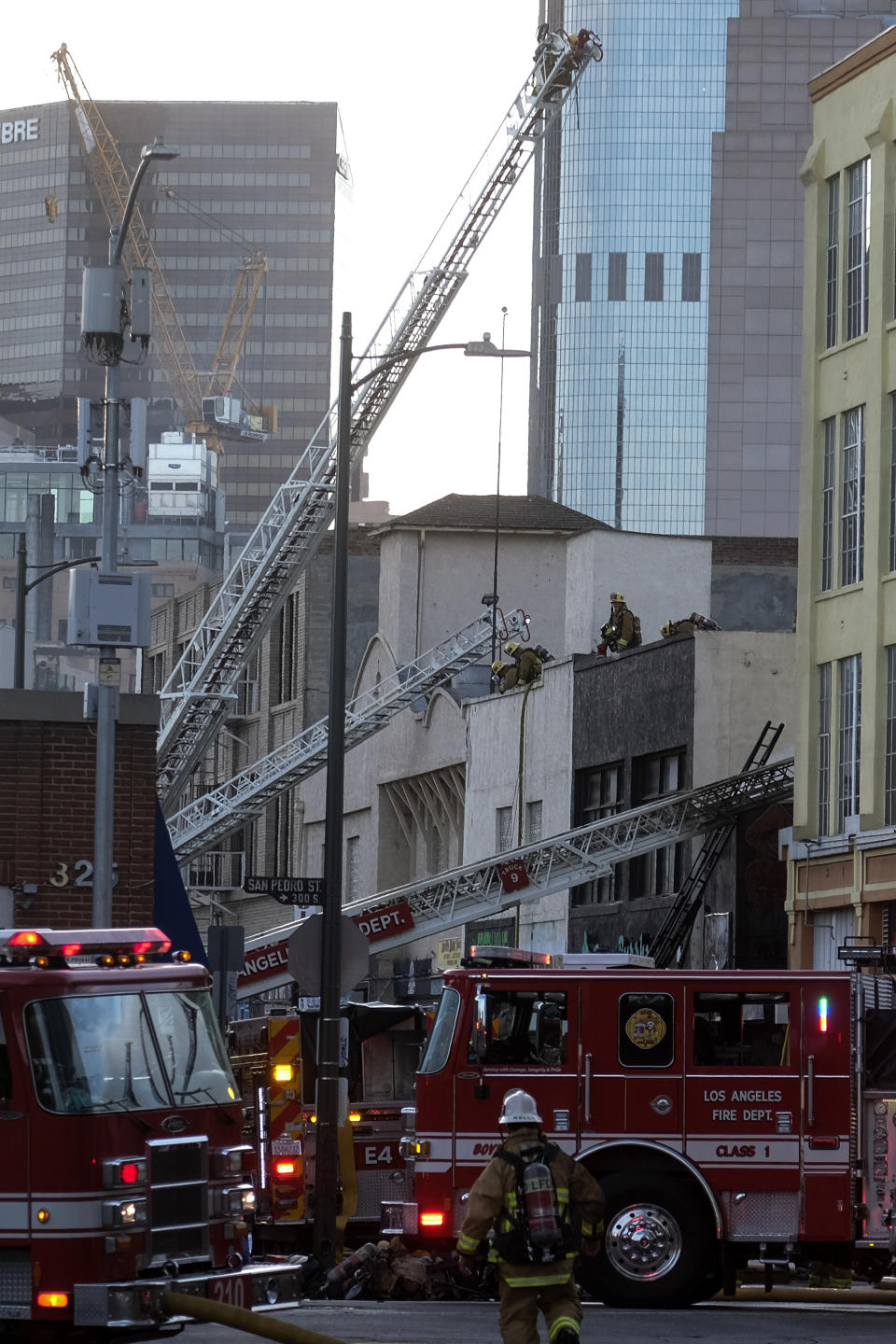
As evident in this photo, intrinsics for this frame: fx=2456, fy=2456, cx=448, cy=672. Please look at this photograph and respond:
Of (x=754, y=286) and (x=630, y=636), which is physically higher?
(x=754, y=286)

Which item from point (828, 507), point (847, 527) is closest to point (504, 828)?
point (828, 507)

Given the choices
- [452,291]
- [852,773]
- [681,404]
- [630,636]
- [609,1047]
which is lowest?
[609,1047]

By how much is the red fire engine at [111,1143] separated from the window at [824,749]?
20.1 m

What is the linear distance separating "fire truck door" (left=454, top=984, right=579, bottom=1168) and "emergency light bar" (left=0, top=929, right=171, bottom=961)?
4.39m

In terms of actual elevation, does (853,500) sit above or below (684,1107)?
above

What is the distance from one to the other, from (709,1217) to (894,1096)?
5.04 ft

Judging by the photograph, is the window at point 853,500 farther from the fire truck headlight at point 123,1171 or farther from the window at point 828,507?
the fire truck headlight at point 123,1171

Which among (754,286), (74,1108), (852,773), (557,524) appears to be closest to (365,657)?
(557,524)

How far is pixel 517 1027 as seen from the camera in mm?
17594

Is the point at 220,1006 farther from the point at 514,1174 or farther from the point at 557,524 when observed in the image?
the point at 557,524

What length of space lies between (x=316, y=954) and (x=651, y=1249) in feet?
Answer: 18.7

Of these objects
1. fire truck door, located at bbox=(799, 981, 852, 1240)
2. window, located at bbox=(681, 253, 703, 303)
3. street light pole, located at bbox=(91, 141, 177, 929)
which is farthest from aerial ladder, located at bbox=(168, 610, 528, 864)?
window, located at bbox=(681, 253, 703, 303)

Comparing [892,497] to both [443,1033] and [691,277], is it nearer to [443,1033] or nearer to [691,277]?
[443,1033]

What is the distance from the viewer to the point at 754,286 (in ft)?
597
